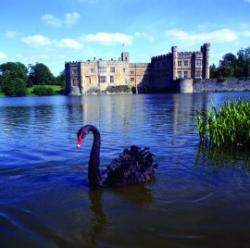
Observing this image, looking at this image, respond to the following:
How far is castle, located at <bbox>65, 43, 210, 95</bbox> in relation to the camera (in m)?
107

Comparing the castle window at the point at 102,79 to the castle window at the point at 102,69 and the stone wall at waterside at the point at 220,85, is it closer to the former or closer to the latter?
the castle window at the point at 102,69

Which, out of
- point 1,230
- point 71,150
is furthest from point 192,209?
point 71,150

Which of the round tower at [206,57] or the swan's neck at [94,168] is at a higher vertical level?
the round tower at [206,57]

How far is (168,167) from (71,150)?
399cm

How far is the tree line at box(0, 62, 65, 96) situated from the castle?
16.3 m

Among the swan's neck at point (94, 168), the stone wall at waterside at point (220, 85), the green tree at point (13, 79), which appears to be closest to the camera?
the swan's neck at point (94, 168)

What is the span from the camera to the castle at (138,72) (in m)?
107

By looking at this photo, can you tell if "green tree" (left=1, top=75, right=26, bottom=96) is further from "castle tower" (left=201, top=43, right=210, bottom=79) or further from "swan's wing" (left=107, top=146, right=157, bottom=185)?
"swan's wing" (left=107, top=146, right=157, bottom=185)

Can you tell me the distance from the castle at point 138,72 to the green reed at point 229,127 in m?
94.9

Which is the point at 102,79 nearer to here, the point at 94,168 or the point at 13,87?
the point at 13,87

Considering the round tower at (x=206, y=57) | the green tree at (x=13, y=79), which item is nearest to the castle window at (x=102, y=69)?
the green tree at (x=13, y=79)

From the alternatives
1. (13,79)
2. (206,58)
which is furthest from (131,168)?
(13,79)

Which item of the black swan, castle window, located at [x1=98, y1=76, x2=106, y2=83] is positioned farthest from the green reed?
castle window, located at [x1=98, y1=76, x2=106, y2=83]

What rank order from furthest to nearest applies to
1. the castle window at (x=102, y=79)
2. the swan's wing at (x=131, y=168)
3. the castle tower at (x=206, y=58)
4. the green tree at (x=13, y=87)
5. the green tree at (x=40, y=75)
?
the green tree at (x=40, y=75) → the green tree at (x=13, y=87) → the castle window at (x=102, y=79) → the castle tower at (x=206, y=58) → the swan's wing at (x=131, y=168)
